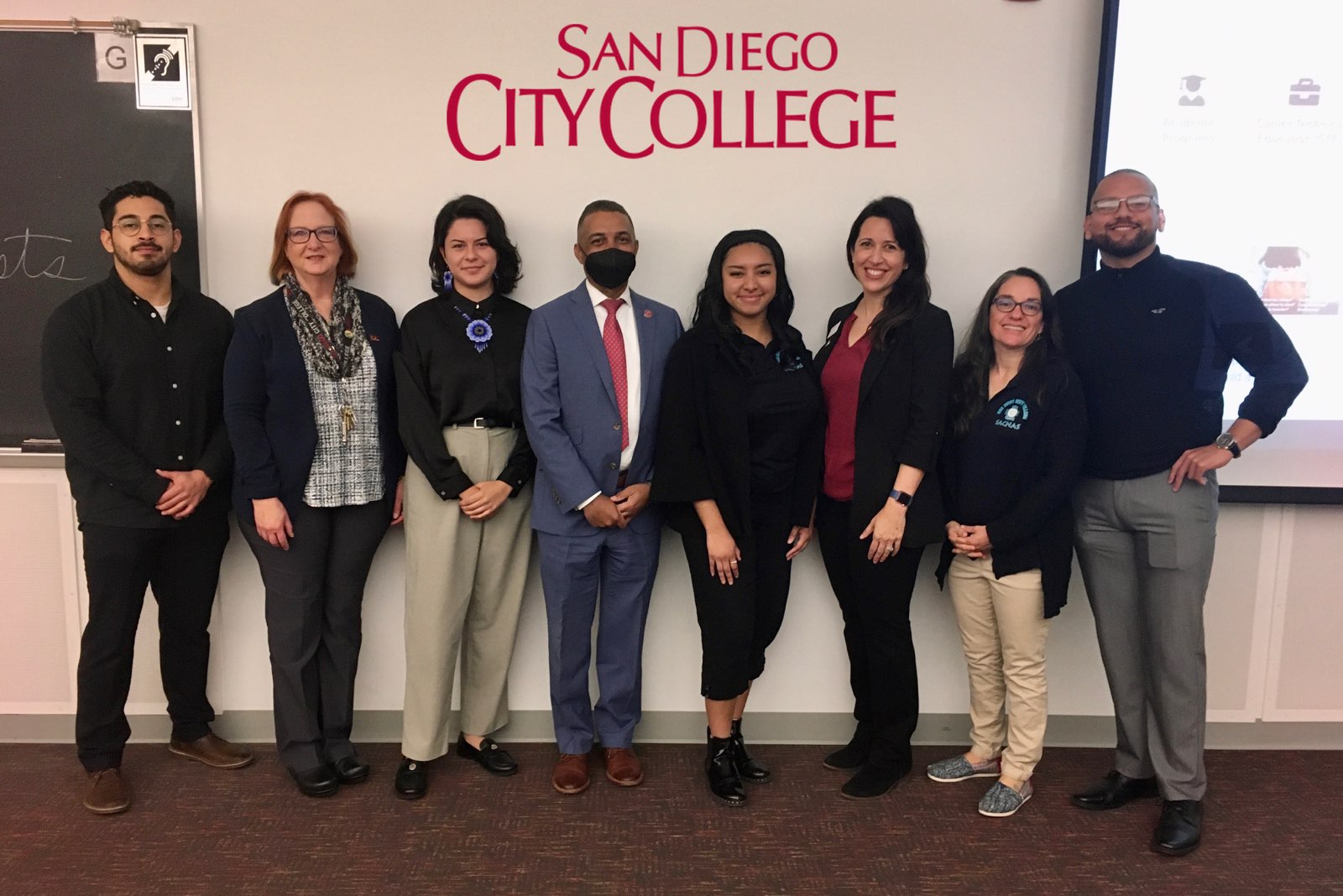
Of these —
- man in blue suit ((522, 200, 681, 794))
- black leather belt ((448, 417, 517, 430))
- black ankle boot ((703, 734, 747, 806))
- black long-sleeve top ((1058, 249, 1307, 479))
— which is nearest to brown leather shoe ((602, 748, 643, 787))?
man in blue suit ((522, 200, 681, 794))

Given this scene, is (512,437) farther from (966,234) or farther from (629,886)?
(966,234)

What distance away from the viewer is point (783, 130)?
9.46 feet

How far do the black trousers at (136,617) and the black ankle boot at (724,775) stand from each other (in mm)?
1710

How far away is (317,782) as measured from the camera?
2.71 metres

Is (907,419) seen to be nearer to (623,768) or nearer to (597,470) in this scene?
(597,470)

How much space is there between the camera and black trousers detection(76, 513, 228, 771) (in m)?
2.62

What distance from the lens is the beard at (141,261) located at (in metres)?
2.55

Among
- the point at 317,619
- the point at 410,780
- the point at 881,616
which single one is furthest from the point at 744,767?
the point at 317,619

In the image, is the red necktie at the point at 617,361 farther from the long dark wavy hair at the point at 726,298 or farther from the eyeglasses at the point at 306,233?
the eyeglasses at the point at 306,233

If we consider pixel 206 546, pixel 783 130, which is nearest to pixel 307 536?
pixel 206 546

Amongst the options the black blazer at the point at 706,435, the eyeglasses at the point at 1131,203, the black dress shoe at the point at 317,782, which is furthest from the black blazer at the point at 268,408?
the eyeglasses at the point at 1131,203

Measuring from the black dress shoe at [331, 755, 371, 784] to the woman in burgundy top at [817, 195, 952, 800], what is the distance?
1.55m

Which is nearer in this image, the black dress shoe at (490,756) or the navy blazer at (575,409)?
the navy blazer at (575,409)

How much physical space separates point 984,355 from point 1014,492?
1.36 feet
